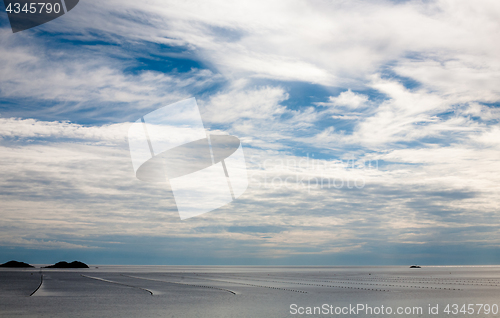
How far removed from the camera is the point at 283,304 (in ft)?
89.3

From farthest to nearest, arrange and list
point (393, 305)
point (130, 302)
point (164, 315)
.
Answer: point (130, 302) → point (393, 305) → point (164, 315)

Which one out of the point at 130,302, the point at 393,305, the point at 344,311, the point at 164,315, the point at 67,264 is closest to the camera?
the point at 164,315

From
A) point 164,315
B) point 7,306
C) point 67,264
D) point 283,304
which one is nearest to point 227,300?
point 283,304

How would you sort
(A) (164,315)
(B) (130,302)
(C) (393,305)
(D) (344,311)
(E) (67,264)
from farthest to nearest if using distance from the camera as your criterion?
1. (E) (67,264)
2. (B) (130,302)
3. (C) (393,305)
4. (D) (344,311)
5. (A) (164,315)

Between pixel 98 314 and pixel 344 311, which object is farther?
pixel 344 311

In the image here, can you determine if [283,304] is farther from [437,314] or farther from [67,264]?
[67,264]

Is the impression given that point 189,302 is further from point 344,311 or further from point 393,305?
point 393,305

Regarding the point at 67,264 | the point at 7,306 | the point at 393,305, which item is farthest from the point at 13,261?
the point at 393,305

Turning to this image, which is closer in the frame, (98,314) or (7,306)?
(98,314)

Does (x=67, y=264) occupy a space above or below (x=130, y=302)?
below

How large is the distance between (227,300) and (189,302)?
3.01m

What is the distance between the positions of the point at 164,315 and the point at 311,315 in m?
8.12

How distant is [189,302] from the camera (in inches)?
1122

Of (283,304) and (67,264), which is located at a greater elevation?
(283,304)
